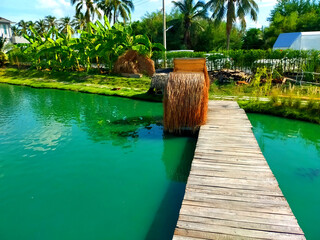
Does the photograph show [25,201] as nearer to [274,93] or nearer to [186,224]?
[186,224]

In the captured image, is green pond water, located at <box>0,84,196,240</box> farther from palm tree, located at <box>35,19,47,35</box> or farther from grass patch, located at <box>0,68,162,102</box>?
palm tree, located at <box>35,19,47,35</box>

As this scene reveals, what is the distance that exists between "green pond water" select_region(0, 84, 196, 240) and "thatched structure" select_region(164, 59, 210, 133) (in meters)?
0.60

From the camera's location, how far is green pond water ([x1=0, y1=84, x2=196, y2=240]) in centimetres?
476

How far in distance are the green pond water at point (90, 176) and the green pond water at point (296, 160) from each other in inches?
93.2

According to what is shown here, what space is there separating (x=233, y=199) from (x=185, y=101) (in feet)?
15.1

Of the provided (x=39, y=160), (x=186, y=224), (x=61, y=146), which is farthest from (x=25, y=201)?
(x=186, y=224)

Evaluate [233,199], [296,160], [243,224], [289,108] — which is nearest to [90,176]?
[233,199]

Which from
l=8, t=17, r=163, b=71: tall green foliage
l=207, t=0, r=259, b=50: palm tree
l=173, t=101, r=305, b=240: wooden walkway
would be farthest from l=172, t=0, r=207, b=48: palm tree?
l=173, t=101, r=305, b=240: wooden walkway

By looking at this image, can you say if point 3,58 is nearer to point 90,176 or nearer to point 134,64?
point 134,64

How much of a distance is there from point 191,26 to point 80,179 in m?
32.6

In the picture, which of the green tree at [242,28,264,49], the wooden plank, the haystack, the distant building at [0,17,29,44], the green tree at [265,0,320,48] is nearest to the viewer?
the wooden plank

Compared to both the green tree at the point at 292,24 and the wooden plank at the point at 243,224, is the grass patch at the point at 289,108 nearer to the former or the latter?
the wooden plank at the point at 243,224

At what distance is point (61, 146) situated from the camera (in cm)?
844

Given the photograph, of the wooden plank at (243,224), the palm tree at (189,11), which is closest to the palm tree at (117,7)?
the palm tree at (189,11)
